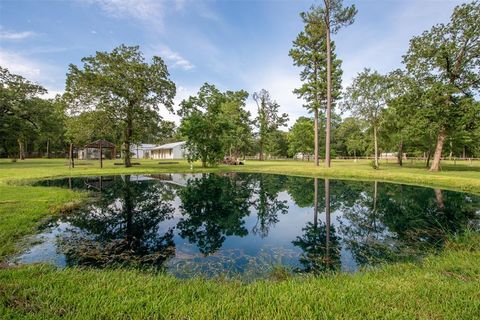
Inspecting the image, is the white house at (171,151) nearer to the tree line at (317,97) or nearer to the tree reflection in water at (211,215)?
the tree line at (317,97)

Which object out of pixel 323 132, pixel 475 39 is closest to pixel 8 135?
pixel 475 39

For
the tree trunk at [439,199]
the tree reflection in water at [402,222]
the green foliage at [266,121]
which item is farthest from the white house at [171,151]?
the tree reflection in water at [402,222]

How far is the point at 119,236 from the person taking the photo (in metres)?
6.10

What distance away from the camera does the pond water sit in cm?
481

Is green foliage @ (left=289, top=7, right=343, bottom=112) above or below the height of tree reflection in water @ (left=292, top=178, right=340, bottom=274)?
above

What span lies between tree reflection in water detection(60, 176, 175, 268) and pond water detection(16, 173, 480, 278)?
0.8 inches

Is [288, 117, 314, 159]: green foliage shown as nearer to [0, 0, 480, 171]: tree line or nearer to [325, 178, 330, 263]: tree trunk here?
[0, 0, 480, 171]: tree line

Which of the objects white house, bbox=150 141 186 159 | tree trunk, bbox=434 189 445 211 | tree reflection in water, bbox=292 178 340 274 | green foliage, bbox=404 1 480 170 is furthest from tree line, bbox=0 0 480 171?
white house, bbox=150 141 186 159

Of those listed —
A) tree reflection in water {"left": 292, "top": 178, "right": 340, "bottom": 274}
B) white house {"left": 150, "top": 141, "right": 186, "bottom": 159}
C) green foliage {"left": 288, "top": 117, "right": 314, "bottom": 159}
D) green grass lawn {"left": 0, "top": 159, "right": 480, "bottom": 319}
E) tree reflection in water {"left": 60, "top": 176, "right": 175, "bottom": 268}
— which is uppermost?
green foliage {"left": 288, "top": 117, "right": 314, "bottom": 159}

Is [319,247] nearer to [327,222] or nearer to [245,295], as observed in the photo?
[327,222]

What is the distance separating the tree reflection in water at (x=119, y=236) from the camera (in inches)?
188

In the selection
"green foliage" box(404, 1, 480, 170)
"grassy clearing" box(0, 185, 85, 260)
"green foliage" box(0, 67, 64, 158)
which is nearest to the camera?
"grassy clearing" box(0, 185, 85, 260)

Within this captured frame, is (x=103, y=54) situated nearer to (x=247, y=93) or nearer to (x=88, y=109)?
(x=88, y=109)

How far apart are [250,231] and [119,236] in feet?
11.3
